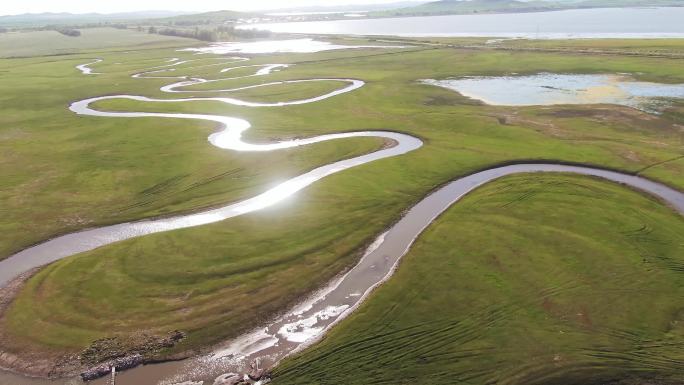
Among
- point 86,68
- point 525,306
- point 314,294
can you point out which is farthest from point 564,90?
point 86,68

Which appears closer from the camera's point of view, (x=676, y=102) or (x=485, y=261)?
(x=485, y=261)

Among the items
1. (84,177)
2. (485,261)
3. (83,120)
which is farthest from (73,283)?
(83,120)

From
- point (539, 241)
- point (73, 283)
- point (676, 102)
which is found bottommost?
point (73, 283)

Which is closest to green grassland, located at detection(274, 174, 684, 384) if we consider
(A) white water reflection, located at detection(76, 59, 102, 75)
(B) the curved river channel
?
(B) the curved river channel

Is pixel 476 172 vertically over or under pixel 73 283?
over

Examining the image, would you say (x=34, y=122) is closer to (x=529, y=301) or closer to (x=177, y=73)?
(x=177, y=73)

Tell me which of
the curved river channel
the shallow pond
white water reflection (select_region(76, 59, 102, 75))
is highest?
the shallow pond

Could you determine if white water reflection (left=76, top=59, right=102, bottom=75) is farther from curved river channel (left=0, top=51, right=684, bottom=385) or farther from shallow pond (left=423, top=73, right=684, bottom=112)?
shallow pond (left=423, top=73, right=684, bottom=112)

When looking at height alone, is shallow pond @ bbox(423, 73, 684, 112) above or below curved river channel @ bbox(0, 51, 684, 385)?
above
